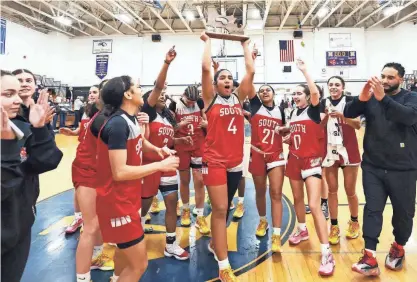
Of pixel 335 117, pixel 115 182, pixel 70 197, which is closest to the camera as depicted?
pixel 115 182

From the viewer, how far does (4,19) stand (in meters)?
15.4

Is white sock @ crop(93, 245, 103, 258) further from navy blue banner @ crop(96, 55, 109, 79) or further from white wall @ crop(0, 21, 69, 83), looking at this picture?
navy blue banner @ crop(96, 55, 109, 79)

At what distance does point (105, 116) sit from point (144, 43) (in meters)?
18.4

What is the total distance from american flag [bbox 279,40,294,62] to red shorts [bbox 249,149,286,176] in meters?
16.1

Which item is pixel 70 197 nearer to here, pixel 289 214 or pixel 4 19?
pixel 289 214

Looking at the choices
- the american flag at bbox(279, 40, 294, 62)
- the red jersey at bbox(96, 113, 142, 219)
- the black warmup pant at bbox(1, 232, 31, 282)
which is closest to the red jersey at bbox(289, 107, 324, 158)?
the red jersey at bbox(96, 113, 142, 219)

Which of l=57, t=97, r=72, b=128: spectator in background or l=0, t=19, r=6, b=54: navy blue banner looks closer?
l=0, t=19, r=6, b=54: navy blue banner

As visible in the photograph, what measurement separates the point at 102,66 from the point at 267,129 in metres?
18.4

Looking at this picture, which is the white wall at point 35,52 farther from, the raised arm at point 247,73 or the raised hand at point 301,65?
the raised hand at point 301,65

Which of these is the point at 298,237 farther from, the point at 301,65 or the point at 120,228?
the point at 120,228

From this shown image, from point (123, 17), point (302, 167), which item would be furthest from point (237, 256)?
point (123, 17)

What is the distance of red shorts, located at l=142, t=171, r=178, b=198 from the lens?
3.21 metres

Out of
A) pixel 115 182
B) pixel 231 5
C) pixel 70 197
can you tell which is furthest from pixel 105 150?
pixel 231 5

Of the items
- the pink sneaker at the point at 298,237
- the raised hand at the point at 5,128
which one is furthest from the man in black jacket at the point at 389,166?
the raised hand at the point at 5,128
